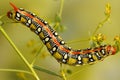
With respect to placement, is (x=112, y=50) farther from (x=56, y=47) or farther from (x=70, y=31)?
(x=70, y=31)

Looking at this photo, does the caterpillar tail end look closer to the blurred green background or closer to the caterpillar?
the caterpillar

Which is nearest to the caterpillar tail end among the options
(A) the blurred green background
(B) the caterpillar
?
(B) the caterpillar

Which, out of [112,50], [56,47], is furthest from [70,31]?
[112,50]

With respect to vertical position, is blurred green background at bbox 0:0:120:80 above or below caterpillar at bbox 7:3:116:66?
below

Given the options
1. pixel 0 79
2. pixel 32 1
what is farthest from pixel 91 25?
pixel 0 79

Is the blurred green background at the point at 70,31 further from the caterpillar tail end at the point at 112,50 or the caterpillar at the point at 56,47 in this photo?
the caterpillar tail end at the point at 112,50

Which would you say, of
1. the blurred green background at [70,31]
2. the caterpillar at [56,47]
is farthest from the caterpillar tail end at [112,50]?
the blurred green background at [70,31]

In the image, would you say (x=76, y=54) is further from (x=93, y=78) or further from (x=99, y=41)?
(x=93, y=78)
